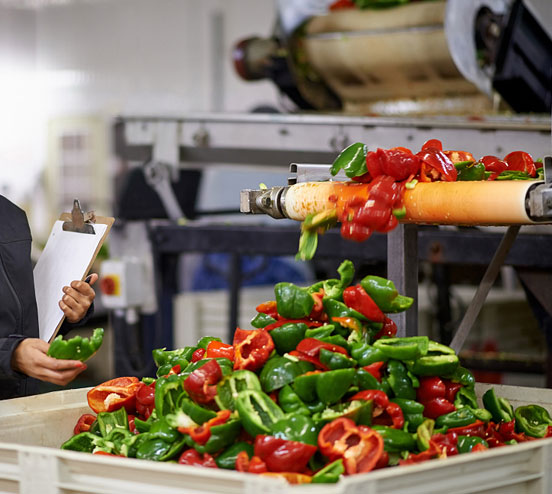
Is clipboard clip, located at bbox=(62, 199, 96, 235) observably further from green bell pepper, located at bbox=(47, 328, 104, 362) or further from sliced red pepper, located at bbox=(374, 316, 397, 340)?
sliced red pepper, located at bbox=(374, 316, 397, 340)

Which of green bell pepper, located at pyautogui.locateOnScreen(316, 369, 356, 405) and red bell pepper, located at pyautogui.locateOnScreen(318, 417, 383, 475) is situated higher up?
green bell pepper, located at pyautogui.locateOnScreen(316, 369, 356, 405)

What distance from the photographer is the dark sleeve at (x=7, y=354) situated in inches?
71.1

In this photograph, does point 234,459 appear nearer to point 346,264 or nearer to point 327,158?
point 346,264

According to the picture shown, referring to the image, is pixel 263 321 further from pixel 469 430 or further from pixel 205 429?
pixel 469 430

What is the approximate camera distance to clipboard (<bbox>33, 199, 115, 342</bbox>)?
204 cm

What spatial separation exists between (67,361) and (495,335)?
4174 millimetres

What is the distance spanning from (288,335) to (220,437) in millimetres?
243

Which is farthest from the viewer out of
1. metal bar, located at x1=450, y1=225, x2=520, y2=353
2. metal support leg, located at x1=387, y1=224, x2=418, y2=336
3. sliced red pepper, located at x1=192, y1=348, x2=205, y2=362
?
metal bar, located at x1=450, y1=225, x2=520, y2=353

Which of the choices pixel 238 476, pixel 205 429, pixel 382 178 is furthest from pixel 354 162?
pixel 238 476

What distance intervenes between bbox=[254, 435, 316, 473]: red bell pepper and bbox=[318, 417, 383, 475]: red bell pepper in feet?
0.11

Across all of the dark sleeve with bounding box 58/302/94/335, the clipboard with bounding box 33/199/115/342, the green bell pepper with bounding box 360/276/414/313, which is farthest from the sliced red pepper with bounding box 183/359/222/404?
the dark sleeve with bounding box 58/302/94/335

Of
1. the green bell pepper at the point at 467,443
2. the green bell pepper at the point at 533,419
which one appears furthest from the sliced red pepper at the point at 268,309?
the green bell pepper at the point at 533,419

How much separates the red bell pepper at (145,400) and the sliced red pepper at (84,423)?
13 centimetres

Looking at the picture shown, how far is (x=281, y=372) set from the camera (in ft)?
5.08
